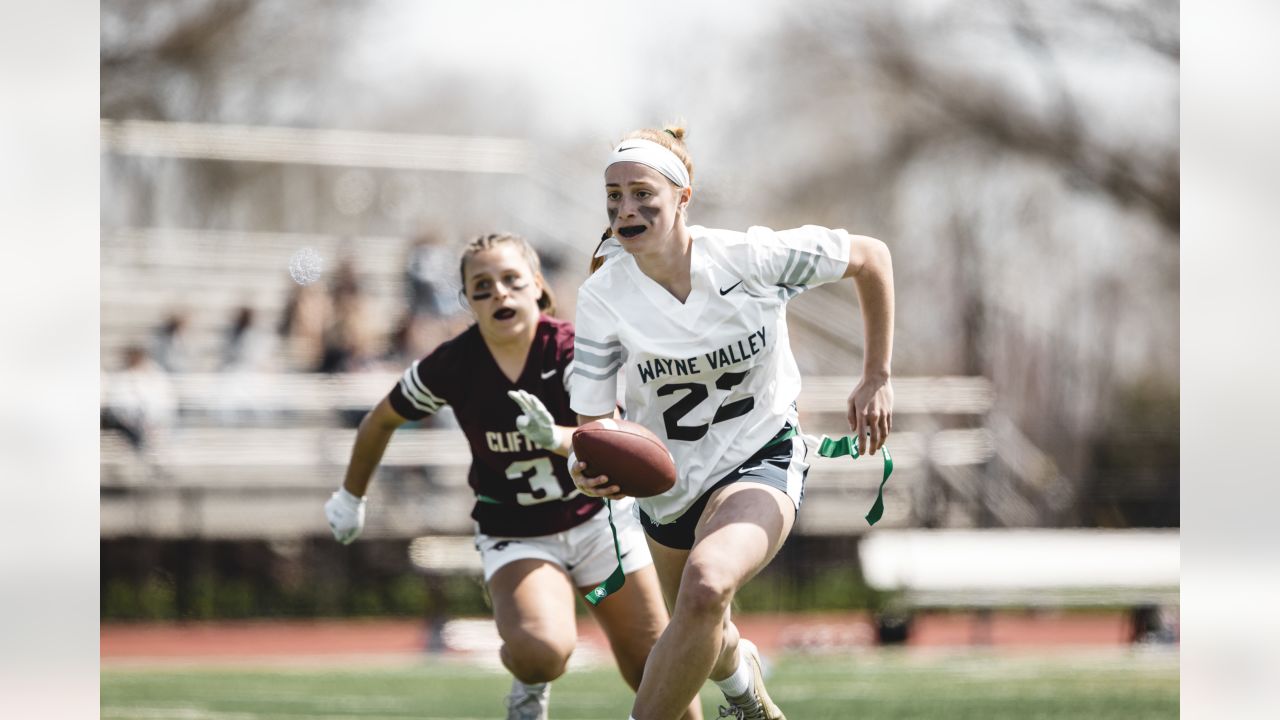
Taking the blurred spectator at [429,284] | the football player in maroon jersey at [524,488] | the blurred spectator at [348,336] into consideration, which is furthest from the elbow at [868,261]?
the blurred spectator at [348,336]

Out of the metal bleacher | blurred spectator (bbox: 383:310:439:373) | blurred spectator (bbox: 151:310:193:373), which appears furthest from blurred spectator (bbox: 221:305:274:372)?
blurred spectator (bbox: 383:310:439:373)

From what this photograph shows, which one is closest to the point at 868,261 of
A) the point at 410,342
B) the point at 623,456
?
the point at 623,456

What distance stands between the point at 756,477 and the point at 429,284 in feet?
30.3

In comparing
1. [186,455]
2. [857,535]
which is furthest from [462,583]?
[857,535]

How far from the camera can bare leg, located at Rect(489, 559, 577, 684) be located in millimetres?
4020

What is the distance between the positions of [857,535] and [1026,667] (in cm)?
454

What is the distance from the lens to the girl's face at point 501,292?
13.5 feet

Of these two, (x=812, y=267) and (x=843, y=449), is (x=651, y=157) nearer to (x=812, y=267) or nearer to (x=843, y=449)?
(x=812, y=267)

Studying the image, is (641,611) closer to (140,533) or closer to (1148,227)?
(140,533)

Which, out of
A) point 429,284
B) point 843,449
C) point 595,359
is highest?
point 429,284

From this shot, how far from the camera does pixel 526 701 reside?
4227 mm

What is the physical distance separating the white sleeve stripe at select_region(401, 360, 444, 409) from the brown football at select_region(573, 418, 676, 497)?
3.17 ft
